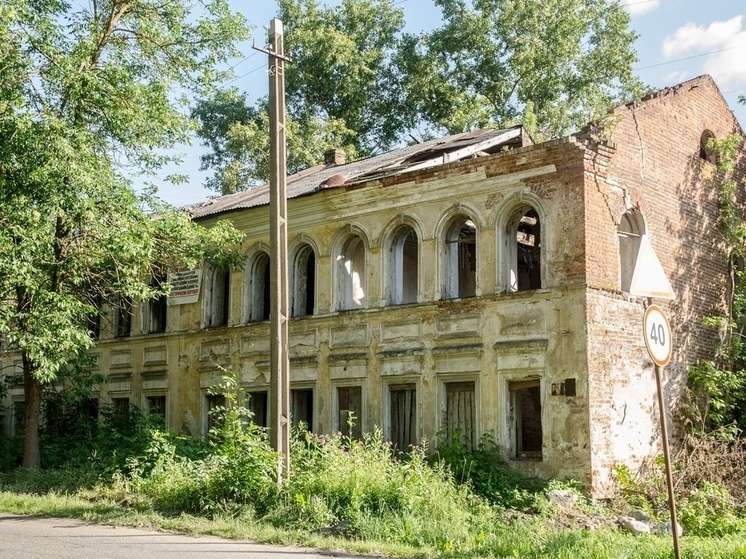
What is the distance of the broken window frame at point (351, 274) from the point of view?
18.9 meters

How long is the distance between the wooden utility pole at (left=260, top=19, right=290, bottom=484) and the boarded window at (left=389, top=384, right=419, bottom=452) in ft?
14.5


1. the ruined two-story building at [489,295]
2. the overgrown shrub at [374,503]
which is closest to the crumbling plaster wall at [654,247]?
the ruined two-story building at [489,295]

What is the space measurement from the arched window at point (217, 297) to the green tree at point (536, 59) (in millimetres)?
14621

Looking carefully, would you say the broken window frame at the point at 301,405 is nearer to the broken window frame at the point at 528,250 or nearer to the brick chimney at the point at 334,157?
the broken window frame at the point at 528,250

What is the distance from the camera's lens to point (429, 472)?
13.1m

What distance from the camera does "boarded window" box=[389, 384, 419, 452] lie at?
680 inches

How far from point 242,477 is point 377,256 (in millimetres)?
6621

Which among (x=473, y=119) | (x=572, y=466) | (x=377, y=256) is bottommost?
(x=572, y=466)

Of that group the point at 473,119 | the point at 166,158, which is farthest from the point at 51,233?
the point at 473,119

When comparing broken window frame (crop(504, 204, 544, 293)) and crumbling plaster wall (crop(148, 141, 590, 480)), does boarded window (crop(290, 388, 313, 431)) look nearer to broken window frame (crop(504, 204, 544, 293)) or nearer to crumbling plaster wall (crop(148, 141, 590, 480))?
crumbling plaster wall (crop(148, 141, 590, 480))

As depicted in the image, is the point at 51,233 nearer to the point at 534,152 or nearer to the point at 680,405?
the point at 534,152

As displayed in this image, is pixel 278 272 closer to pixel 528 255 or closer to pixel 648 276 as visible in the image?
pixel 648 276

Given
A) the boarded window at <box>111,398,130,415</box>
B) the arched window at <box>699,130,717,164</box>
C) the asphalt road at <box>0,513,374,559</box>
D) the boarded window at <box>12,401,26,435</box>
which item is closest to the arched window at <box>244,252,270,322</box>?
the boarded window at <box>111,398,130,415</box>

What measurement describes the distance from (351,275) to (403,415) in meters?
3.37
